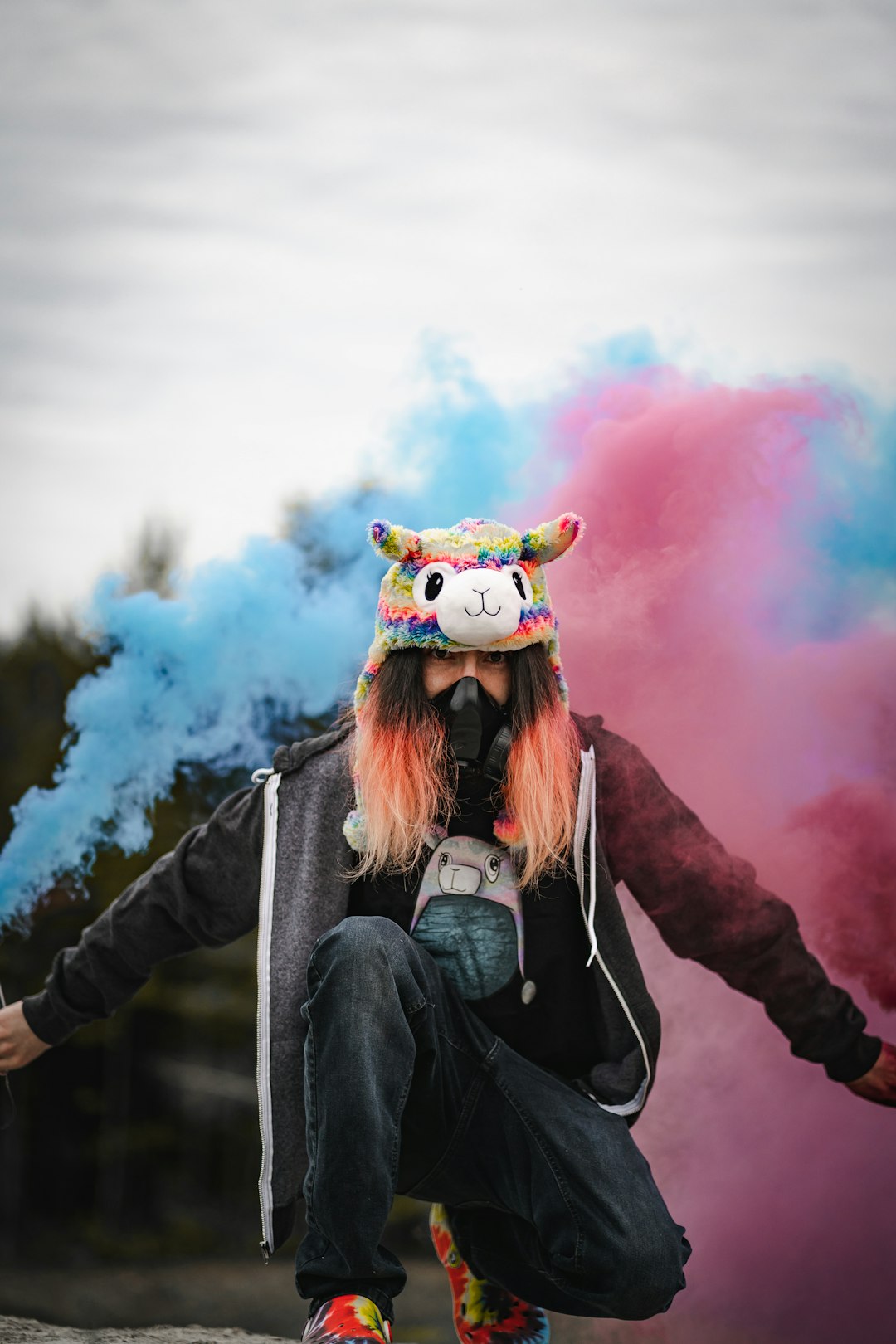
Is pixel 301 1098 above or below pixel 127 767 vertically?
below

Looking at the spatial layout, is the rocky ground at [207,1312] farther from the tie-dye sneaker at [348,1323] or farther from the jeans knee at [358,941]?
the jeans knee at [358,941]

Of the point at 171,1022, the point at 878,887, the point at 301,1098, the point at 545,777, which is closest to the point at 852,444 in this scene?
the point at 878,887

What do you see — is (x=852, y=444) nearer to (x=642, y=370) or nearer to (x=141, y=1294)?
(x=642, y=370)

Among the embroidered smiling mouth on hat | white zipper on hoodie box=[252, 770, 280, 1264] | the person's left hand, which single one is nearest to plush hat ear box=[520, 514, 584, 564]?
the embroidered smiling mouth on hat

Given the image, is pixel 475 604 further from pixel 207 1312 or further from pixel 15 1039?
pixel 207 1312

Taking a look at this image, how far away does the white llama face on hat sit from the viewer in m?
1.83

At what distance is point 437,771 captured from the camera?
1.91 meters

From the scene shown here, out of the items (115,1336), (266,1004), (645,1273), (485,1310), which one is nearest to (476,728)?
(266,1004)

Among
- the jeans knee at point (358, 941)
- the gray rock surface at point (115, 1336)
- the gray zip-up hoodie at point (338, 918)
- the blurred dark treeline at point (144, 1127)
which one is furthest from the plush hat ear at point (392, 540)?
the blurred dark treeline at point (144, 1127)

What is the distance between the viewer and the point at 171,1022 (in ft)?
19.1

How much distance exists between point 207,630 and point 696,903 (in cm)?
129

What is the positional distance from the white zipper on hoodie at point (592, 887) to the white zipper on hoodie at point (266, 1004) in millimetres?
493

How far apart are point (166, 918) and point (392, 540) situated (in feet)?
2.51

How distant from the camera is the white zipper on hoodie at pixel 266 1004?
1.79 metres
